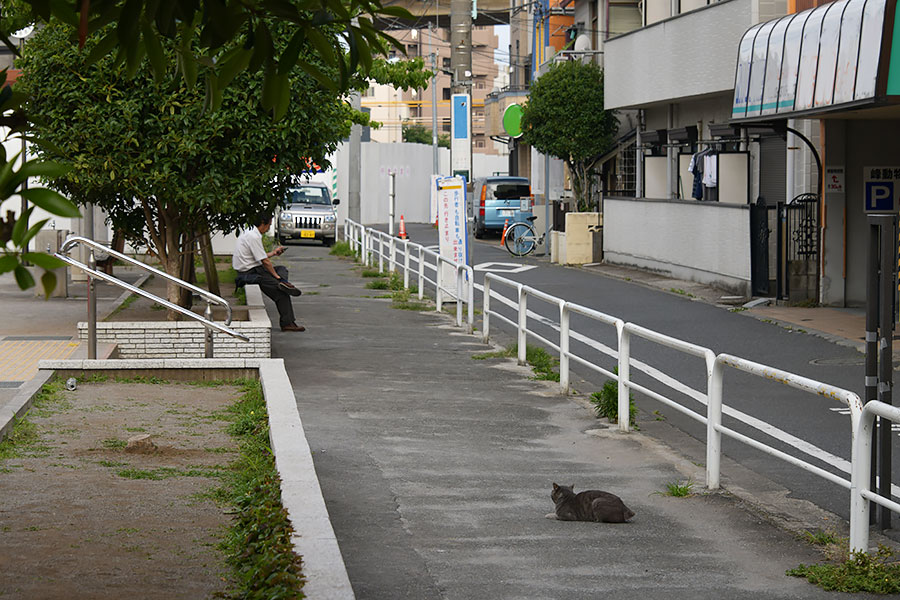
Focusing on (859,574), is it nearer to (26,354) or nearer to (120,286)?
(120,286)

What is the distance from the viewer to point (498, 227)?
42406 mm

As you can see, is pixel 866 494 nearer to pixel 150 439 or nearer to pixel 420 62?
pixel 150 439

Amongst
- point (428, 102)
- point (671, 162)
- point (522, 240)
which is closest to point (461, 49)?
point (671, 162)

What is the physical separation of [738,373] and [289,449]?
23.2ft

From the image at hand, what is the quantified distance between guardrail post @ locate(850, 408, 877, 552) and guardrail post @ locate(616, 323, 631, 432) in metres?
3.77

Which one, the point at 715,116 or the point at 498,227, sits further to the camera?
the point at 498,227

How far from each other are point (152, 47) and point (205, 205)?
33.5 feet

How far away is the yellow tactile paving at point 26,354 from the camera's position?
11480mm

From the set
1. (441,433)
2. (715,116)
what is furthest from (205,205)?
(715,116)

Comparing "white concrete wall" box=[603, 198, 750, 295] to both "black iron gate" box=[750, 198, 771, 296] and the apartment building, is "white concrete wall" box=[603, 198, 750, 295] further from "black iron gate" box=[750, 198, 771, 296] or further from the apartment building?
Answer: "black iron gate" box=[750, 198, 771, 296]

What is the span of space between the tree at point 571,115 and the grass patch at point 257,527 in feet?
82.0

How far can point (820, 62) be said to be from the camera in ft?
53.5

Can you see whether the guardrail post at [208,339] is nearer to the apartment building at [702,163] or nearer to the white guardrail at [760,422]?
the white guardrail at [760,422]

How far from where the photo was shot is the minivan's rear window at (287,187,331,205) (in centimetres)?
4050
